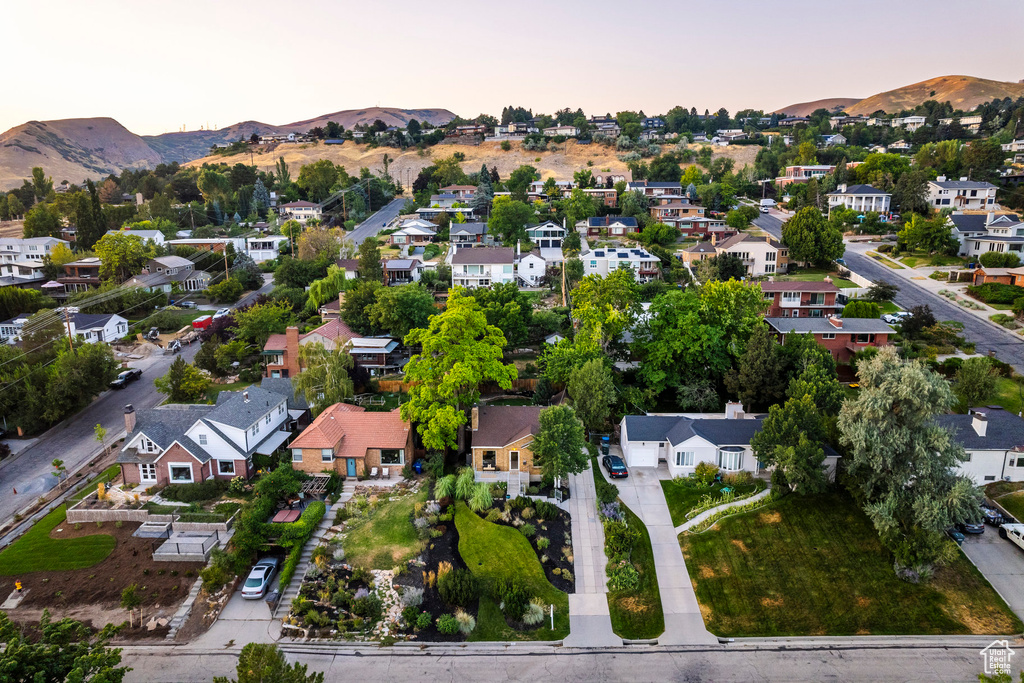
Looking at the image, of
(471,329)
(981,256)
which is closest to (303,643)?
(471,329)

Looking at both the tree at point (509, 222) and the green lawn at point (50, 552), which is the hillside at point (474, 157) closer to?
the tree at point (509, 222)

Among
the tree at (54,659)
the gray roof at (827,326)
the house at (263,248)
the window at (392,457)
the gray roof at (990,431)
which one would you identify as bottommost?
the window at (392,457)

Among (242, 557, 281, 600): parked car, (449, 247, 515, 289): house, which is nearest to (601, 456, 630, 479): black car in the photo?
(242, 557, 281, 600): parked car

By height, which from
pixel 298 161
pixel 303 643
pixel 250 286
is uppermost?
pixel 298 161

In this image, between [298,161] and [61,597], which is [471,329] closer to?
[61,597]

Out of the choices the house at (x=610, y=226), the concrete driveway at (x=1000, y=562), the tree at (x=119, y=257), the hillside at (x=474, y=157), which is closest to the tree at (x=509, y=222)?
the house at (x=610, y=226)
